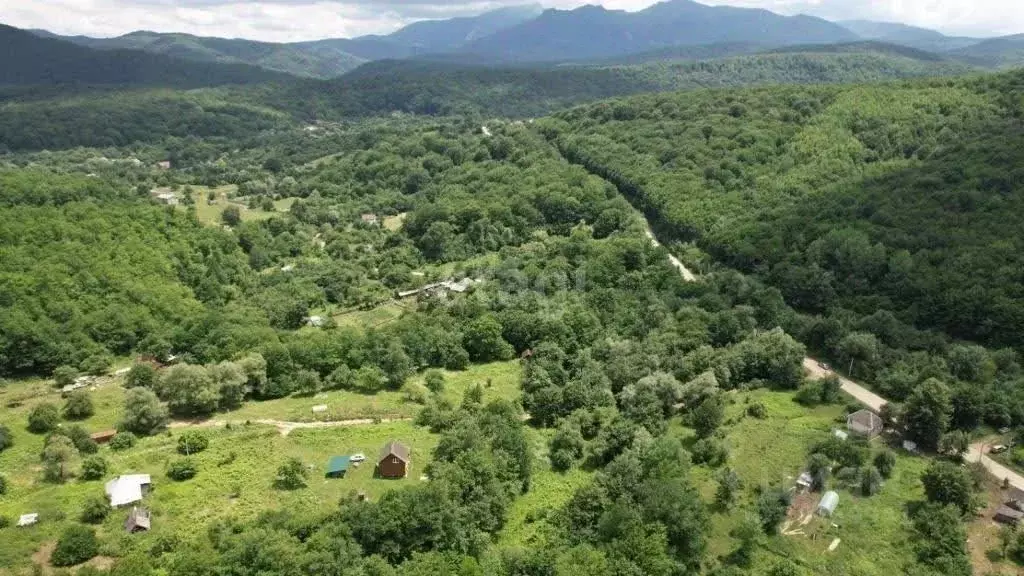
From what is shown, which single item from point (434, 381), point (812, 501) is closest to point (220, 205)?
point (434, 381)

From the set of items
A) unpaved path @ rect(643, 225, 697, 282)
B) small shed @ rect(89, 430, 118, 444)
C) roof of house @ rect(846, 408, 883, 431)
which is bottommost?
unpaved path @ rect(643, 225, 697, 282)

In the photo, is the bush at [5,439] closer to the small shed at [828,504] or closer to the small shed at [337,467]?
the small shed at [337,467]

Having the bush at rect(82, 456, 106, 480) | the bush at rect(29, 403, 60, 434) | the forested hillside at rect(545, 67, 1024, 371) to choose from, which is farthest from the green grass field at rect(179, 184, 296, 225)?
the bush at rect(82, 456, 106, 480)

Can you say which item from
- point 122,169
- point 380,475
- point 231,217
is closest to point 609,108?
point 231,217

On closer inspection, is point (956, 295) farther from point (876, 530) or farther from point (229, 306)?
point (229, 306)

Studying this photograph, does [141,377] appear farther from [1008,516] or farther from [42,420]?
[1008,516]

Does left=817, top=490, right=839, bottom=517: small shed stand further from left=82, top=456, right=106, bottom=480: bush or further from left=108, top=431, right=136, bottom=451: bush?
left=108, top=431, right=136, bottom=451: bush
